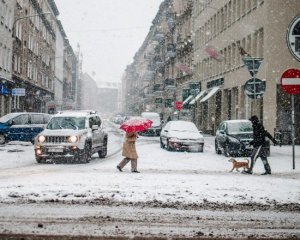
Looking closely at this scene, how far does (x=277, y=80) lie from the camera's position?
33.0 metres

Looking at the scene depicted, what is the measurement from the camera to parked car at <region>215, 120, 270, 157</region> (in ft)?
74.7

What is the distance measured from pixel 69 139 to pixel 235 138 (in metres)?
7.64

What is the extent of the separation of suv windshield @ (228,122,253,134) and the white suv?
6.42 metres

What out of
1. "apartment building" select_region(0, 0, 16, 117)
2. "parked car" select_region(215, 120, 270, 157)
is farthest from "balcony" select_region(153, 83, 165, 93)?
"parked car" select_region(215, 120, 270, 157)

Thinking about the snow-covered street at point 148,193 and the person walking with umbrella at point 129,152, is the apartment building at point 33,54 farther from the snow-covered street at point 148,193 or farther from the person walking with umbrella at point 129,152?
the snow-covered street at point 148,193

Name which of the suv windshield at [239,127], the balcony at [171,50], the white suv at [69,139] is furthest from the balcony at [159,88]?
the white suv at [69,139]

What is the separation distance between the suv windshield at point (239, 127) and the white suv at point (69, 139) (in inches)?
253

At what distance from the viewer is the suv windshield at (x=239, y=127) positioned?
2358 cm

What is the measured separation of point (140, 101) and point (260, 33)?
86.4 m

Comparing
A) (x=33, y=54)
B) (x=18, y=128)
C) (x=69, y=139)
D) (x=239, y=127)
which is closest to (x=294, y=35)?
(x=69, y=139)

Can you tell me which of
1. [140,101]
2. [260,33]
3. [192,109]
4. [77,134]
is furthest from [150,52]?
[77,134]

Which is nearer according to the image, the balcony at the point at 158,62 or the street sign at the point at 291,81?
the street sign at the point at 291,81

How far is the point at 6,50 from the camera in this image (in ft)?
148

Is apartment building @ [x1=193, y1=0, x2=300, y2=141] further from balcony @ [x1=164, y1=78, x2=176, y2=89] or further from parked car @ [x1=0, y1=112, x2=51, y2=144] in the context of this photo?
parked car @ [x1=0, y1=112, x2=51, y2=144]
